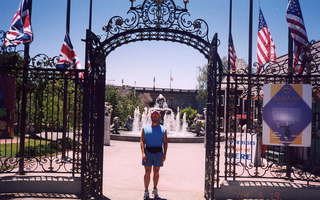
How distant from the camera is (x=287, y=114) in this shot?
24.6 feet

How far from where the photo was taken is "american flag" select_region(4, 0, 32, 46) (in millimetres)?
8641

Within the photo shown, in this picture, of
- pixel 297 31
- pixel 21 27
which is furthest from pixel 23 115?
pixel 297 31

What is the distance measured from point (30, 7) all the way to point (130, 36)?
10.7ft

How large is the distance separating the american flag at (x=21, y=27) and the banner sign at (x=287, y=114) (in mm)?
6241

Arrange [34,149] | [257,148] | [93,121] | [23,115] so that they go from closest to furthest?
[93,121], [23,115], [34,149], [257,148]

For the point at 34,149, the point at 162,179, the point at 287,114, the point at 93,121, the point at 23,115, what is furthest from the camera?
the point at 162,179

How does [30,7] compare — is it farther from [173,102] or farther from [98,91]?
[173,102]

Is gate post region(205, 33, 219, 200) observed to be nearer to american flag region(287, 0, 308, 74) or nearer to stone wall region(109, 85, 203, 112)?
american flag region(287, 0, 308, 74)

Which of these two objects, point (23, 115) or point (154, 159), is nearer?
point (154, 159)

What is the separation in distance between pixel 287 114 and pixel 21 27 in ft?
23.2

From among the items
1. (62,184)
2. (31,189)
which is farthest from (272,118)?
(31,189)

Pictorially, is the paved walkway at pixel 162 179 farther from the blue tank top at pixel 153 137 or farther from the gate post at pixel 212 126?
the blue tank top at pixel 153 137

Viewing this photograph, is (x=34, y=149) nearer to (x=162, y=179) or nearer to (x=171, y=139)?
(x=162, y=179)

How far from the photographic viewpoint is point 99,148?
7.53m
